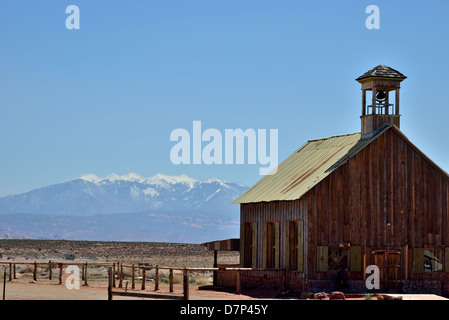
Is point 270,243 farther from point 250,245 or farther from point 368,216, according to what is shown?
point 368,216

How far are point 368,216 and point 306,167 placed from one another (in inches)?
192

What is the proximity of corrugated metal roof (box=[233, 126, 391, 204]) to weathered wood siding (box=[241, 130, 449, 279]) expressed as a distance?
1.48 ft

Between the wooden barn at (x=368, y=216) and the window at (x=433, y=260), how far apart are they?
46 millimetres

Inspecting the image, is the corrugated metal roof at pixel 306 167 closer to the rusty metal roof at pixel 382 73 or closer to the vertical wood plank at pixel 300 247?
the vertical wood plank at pixel 300 247

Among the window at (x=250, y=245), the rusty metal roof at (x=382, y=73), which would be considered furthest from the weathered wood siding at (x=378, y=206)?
the window at (x=250, y=245)

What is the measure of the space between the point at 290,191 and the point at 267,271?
4.08m

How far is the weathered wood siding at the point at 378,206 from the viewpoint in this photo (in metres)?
37.8

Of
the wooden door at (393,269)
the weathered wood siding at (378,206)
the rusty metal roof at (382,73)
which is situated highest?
the rusty metal roof at (382,73)

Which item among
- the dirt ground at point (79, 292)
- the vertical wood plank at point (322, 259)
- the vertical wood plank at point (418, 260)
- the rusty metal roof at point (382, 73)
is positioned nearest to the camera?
the dirt ground at point (79, 292)

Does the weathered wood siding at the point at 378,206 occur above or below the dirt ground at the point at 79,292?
above

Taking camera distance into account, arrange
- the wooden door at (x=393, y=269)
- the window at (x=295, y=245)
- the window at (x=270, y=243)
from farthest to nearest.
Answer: the window at (x=270, y=243) → the wooden door at (x=393, y=269) → the window at (x=295, y=245)

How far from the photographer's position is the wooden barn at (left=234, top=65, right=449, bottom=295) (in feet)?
124
